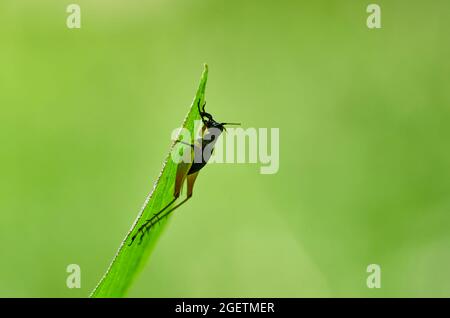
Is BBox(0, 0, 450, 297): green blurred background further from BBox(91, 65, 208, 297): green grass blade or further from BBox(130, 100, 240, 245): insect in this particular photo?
BBox(91, 65, 208, 297): green grass blade

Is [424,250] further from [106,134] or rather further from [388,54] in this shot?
[106,134]

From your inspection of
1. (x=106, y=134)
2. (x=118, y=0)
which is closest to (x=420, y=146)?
(x=106, y=134)

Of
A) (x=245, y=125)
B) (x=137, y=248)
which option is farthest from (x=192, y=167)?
(x=245, y=125)

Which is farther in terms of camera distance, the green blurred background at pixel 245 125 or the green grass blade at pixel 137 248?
the green blurred background at pixel 245 125

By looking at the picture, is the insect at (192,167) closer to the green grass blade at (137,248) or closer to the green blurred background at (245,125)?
the green grass blade at (137,248)

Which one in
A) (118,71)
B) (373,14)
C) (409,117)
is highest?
(373,14)

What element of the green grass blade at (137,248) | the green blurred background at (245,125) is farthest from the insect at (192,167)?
the green blurred background at (245,125)

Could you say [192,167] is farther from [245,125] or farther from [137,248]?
[245,125]
